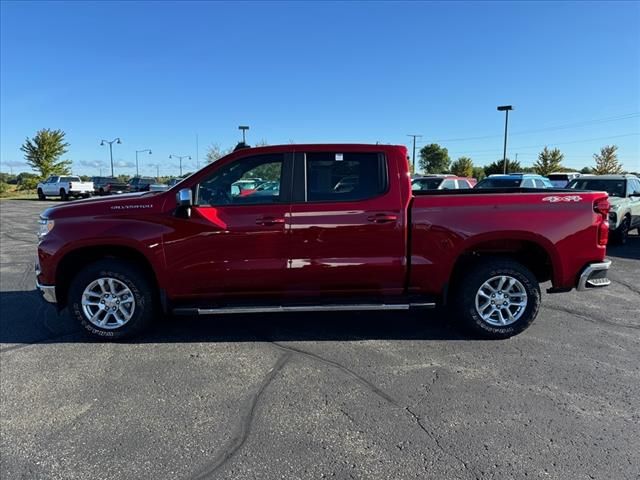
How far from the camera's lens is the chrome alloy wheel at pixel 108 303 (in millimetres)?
4699

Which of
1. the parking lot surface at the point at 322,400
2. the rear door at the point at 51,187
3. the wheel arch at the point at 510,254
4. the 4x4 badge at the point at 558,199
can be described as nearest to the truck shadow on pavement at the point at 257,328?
the parking lot surface at the point at 322,400

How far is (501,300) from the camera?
15.6 feet

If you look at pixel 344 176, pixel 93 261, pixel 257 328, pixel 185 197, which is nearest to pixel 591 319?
pixel 344 176

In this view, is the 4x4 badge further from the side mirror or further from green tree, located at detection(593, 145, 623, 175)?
green tree, located at detection(593, 145, 623, 175)

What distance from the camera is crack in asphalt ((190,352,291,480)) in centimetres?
271

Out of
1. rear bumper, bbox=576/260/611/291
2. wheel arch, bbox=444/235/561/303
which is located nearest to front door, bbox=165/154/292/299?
wheel arch, bbox=444/235/561/303

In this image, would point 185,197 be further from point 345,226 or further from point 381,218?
point 381,218

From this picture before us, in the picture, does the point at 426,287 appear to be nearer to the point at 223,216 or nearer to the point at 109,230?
the point at 223,216

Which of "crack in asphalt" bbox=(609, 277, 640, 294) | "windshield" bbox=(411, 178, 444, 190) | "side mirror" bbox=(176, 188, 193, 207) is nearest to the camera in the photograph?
"side mirror" bbox=(176, 188, 193, 207)

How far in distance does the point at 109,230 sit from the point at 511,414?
13.0 feet

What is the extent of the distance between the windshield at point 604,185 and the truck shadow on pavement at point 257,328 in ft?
27.4

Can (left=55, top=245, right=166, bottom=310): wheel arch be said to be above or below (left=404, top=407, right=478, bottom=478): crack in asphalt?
above

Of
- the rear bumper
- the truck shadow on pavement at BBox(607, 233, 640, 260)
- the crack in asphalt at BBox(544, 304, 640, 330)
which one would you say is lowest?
the crack in asphalt at BBox(544, 304, 640, 330)

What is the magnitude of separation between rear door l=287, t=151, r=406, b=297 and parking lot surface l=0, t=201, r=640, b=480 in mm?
658
